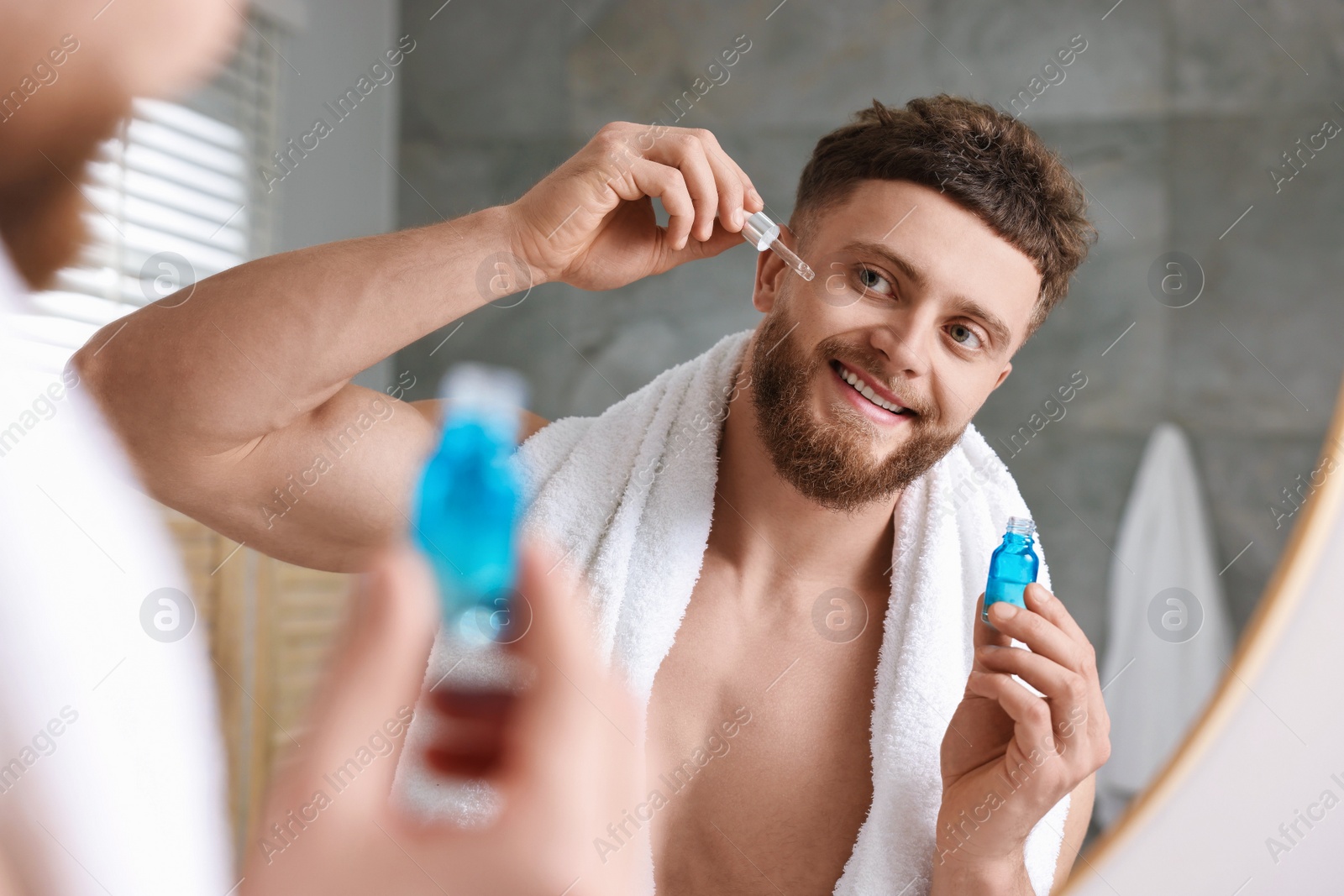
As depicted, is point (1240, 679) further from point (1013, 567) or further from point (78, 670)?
point (78, 670)

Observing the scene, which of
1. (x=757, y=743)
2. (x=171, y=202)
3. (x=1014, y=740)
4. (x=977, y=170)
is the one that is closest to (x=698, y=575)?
(x=757, y=743)

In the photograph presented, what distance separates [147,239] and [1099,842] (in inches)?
34.7

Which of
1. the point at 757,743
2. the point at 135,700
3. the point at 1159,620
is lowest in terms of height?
the point at 135,700

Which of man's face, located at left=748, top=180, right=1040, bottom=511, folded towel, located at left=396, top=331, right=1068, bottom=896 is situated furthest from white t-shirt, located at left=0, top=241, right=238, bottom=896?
man's face, located at left=748, top=180, right=1040, bottom=511

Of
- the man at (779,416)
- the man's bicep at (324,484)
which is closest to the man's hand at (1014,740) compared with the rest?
the man at (779,416)

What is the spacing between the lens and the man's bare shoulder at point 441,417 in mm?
636

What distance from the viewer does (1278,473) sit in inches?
41.6

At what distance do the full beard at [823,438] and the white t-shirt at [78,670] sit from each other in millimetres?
442

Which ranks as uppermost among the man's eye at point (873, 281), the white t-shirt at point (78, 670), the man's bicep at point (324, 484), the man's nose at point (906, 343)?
the man's eye at point (873, 281)

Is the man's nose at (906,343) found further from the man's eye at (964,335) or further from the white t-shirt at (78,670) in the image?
the white t-shirt at (78,670)

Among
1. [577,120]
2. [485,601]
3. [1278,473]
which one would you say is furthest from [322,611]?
[1278,473]

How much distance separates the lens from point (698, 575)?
656 mm

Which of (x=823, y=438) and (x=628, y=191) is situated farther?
(x=823, y=438)

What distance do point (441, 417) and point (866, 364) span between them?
1.04 ft
